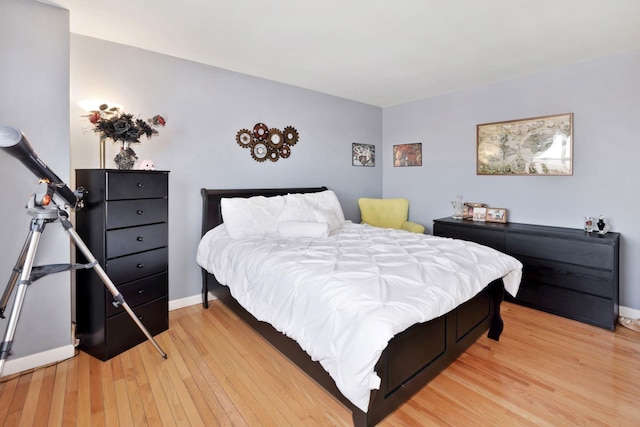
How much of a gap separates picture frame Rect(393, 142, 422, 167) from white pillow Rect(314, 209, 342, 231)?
6.27 feet

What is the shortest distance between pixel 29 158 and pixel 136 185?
82 cm

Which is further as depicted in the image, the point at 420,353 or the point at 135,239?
the point at 135,239

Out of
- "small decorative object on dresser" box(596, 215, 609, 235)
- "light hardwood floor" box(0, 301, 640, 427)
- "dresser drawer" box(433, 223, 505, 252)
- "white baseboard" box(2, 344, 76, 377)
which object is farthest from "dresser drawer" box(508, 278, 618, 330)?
"white baseboard" box(2, 344, 76, 377)

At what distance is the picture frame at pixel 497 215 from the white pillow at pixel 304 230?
2.15m

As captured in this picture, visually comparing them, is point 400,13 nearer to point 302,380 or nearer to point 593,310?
point 302,380

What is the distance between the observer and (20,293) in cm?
145

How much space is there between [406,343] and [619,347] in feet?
6.68

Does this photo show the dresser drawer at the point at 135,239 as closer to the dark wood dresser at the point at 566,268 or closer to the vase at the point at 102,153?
the vase at the point at 102,153

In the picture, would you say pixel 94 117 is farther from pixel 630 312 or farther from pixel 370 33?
pixel 630 312

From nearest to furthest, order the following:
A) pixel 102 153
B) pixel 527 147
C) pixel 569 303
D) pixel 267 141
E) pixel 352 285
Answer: pixel 352 285 < pixel 102 153 < pixel 569 303 < pixel 527 147 < pixel 267 141

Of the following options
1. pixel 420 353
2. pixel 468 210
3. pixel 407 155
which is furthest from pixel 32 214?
pixel 407 155

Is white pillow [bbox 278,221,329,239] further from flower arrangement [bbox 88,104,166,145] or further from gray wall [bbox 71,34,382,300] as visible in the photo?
flower arrangement [bbox 88,104,166,145]

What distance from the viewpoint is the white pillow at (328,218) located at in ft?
10.3

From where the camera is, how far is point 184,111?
9.92 ft
